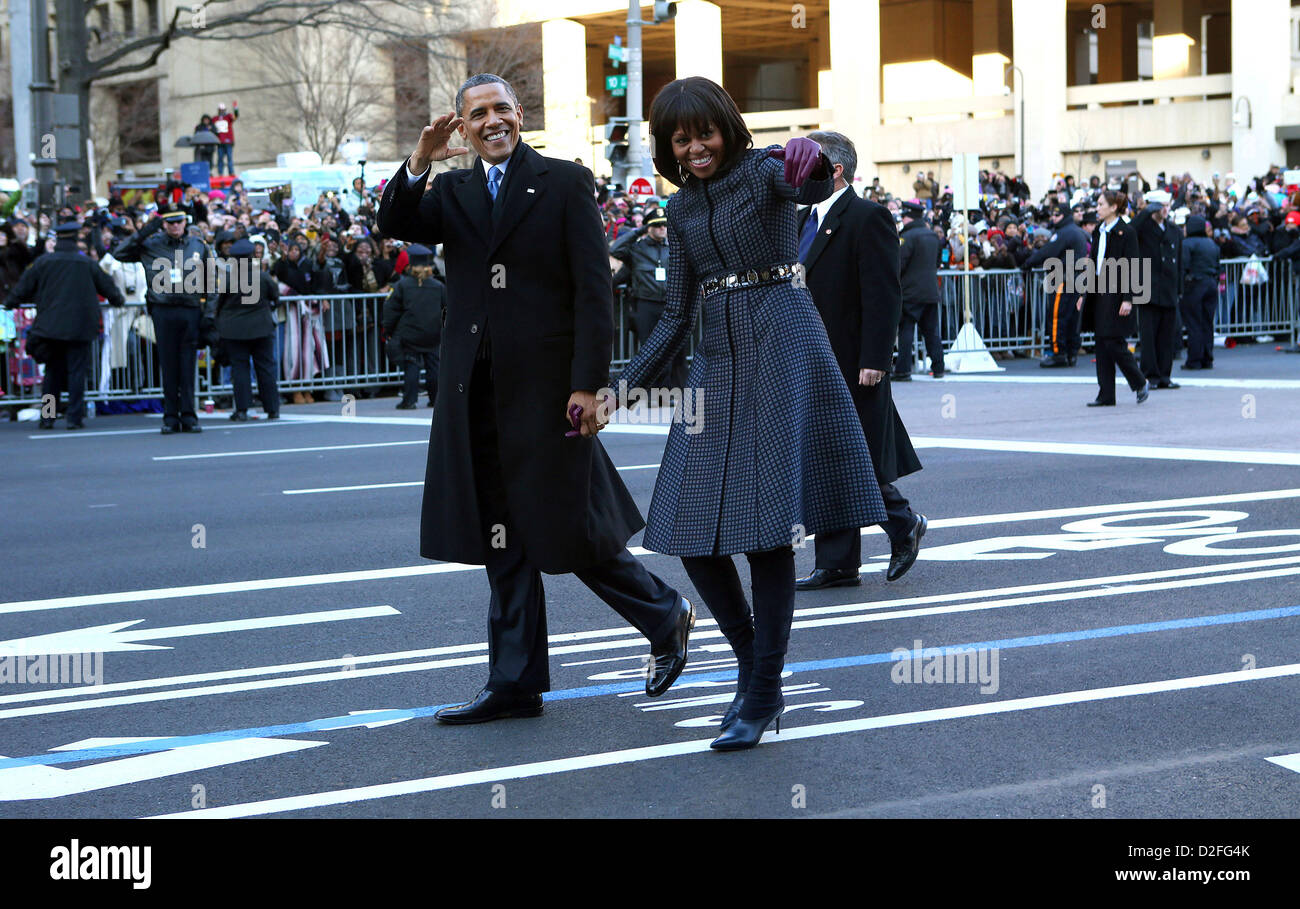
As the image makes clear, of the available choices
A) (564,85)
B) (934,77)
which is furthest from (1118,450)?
(934,77)

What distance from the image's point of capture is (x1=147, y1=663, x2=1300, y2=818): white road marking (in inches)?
185

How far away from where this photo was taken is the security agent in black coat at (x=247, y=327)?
16.5 meters

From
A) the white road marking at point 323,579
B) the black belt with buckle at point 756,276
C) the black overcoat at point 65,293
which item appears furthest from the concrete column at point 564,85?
the black belt with buckle at point 756,276

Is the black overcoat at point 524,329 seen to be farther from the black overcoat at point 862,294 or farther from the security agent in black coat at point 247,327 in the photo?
the security agent in black coat at point 247,327

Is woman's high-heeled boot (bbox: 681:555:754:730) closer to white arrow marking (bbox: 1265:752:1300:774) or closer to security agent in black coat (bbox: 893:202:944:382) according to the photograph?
white arrow marking (bbox: 1265:752:1300:774)

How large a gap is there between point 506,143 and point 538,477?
1.02 metres

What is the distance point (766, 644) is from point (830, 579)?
278 cm

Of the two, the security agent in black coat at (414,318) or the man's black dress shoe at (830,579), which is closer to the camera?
the man's black dress shoe at (830,579)

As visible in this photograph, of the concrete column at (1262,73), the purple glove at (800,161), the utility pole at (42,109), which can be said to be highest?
the concrete column at (1262,73)

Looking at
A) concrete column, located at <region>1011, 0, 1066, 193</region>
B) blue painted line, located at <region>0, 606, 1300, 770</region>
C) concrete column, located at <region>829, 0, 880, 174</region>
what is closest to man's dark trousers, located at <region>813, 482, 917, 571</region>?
blue painted line, located at <region>0, 606, 1300, 770</region>

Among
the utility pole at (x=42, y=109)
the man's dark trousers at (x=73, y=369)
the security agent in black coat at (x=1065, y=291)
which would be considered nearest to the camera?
the man's dark trousers at (x=73, y=369)

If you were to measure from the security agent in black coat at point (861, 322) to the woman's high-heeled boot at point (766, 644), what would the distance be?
268 centimetres

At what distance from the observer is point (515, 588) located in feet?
18.1
